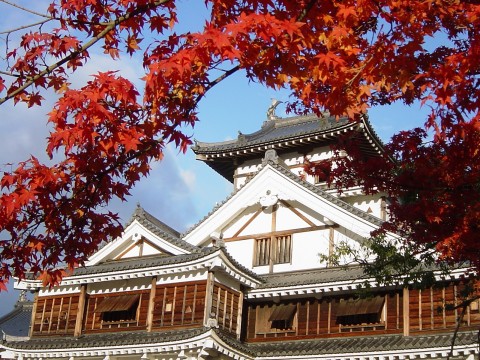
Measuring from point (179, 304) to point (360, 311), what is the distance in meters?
5.60

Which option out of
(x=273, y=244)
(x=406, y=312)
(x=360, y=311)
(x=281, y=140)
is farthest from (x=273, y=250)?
(x=281, y=140)

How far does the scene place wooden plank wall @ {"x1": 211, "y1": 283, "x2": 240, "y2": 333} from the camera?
2148 cm

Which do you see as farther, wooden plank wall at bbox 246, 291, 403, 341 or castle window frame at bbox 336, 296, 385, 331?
castle window frame at bbox 336, 296, 385, 331

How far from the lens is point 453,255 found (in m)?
10.3

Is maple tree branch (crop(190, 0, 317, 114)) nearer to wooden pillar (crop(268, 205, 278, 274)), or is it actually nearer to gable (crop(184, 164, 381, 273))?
gable (crop(184, 164, 381, 273))

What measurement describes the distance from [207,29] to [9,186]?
2.77 metres

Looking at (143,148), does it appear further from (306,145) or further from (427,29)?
(306,145)

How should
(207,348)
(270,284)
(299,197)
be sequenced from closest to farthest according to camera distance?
(207,348)
(270,284)
(299,197)

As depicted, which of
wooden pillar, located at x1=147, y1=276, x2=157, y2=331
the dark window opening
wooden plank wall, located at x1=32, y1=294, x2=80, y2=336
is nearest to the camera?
the dark window opening

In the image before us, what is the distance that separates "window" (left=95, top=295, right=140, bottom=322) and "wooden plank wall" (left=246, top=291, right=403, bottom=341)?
386 centimetres

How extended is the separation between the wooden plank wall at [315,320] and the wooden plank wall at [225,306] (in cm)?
78

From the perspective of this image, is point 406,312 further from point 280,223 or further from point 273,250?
point 280,223

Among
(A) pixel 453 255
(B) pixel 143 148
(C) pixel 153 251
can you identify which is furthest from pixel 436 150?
(C) pixel 153 251

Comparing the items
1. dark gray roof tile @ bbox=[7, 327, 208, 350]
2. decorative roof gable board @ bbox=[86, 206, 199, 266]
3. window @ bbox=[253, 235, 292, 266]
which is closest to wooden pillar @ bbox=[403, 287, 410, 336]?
window @ bbox=[253, 235, 292, 266]
